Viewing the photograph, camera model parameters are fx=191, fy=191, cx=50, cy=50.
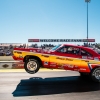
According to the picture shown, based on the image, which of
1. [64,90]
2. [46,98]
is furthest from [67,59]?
[46,98]

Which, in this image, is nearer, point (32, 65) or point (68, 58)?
point (68, 58)

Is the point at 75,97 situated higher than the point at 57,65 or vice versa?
the point at 57,65

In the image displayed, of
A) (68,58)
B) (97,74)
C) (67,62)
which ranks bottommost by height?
(97,74)

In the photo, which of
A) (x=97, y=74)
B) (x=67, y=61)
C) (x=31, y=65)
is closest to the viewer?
A: (x=67, y=61)

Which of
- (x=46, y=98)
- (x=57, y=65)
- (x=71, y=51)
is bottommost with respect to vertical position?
(x=46, y=98)

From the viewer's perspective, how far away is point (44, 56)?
9867 millimetres

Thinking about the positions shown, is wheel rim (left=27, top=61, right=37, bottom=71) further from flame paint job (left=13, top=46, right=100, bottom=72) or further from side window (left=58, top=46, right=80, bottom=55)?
side window (left=58, top=46, right=80, bottom=55)

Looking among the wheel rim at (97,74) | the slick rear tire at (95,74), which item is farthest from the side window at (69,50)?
the wheel rim at (97,74)

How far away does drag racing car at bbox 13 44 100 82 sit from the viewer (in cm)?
981

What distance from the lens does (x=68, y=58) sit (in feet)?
32.3

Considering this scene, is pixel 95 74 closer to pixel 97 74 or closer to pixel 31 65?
pixel 97 74

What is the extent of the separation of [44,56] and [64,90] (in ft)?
8.19

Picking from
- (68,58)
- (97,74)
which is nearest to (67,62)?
(68,58)

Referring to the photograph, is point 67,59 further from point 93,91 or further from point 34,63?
point 93,91
